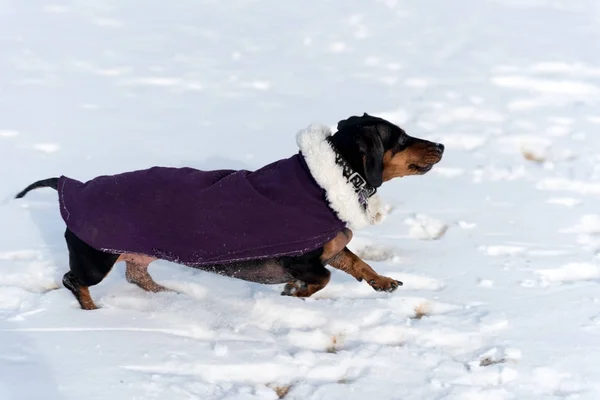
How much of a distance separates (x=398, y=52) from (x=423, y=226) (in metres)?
3.03

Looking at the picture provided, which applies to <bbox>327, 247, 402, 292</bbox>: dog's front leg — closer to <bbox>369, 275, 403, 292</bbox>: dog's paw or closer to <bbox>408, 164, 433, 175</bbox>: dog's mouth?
<bbox>369, 275, 403, 292</bbox>: dog's paw

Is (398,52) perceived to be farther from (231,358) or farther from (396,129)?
(231,358)

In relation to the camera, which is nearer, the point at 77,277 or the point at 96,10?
the point at 77,277

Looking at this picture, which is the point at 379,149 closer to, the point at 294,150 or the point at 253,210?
the point at 253,210

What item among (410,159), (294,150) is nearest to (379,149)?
(410,159)

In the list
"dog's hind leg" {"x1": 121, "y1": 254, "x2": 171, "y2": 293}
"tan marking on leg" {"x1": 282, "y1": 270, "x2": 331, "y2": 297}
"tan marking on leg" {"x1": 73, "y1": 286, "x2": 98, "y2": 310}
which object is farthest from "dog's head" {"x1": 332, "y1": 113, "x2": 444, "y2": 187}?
"tan marking on leg" {"x1": 73, "y1": 286, "x2": 98, "y2": 310}

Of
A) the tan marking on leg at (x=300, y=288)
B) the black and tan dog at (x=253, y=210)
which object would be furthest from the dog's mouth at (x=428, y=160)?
the tan marking on leg at (x=300, y=288)

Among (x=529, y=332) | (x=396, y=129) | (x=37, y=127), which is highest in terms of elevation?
(x=396, y=129)

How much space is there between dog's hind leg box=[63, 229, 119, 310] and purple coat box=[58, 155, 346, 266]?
7 centimetres

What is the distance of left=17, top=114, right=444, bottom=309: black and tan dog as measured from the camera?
3.11 meters

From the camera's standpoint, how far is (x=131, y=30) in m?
7.36

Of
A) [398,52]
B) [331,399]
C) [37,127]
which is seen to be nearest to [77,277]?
[331,399]

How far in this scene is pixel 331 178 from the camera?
308cm

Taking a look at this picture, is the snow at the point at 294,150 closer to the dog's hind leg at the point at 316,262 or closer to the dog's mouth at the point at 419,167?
the dog's hind leg at the point at 316,262
